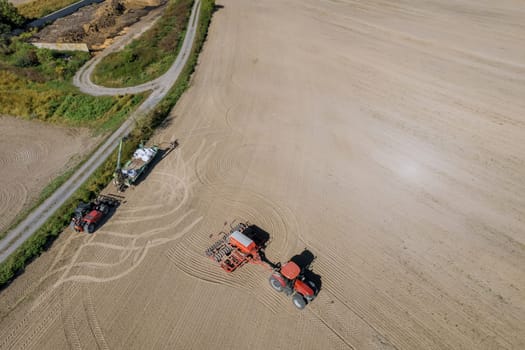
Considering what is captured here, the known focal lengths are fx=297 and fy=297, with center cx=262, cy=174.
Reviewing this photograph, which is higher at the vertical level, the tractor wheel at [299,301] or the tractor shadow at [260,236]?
the tractor shadow at [260,236]

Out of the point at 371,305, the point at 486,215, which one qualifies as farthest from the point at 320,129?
the point at 371,305

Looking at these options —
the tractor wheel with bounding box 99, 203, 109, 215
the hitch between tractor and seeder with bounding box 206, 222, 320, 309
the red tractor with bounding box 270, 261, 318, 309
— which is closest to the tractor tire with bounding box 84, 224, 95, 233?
the tractor wheel with bounding box 99, 203, 109, 215

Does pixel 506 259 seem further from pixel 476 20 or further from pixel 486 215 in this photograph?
pixel 476 20

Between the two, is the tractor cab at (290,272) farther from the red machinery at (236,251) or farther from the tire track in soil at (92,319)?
the tire track in soil at (92,319)

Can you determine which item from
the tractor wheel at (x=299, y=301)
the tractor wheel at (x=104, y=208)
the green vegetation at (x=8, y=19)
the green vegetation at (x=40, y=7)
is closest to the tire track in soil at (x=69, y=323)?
the tractor wheel at (x=104, y=208)

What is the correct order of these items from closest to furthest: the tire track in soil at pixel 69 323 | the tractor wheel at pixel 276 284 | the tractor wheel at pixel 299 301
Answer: the tire track in soil at pixel 69 323 < the tractor wheel at pixel 299 301 < the tractor wheel at pixel 276 284

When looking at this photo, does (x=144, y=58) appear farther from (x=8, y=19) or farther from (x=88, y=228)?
(x=8, y=19)
